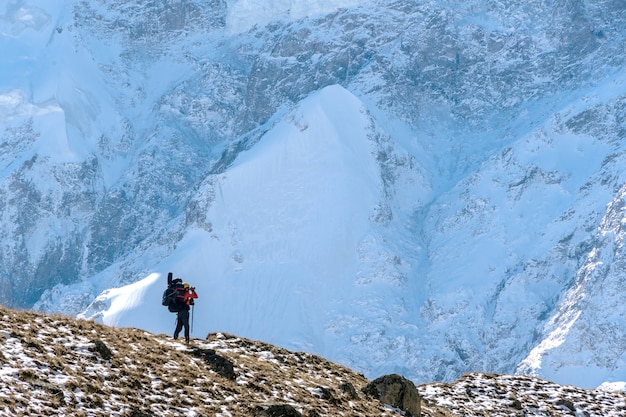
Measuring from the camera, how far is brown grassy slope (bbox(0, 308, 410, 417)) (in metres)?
30.5

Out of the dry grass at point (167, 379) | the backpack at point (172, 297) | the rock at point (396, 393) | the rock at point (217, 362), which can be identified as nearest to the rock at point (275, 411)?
the dry grass at point (167, 379)

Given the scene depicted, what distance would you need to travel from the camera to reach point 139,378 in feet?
108

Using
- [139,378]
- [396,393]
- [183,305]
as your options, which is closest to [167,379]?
[139,378]

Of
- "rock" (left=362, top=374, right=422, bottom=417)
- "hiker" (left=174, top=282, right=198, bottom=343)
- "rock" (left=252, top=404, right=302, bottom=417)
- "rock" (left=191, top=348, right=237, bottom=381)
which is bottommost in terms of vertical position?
"rock" (left=252, top=404, right=302, bottom=417)

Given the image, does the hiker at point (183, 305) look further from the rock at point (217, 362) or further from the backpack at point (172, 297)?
the rock at point (217, 362)

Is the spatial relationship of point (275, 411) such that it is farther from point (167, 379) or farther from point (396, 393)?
point (396, 393)

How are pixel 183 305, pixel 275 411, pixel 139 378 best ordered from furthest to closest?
pixel 183 305 < pixel 275 411 < pixel 139 378

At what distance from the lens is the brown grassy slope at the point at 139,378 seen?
99.9 feet

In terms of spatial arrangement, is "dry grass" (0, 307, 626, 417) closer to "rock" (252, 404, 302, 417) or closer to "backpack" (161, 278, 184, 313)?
"rock" (252, 404, 302, 417)

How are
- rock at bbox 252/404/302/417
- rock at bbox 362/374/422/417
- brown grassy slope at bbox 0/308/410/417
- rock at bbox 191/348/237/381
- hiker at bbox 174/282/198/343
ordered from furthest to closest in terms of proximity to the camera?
1. hiker at bbox 174/282/198/343
2. rock at bbox 362/374/422/417
3. rock at bbox 191/348/237/381
4. rock at bbox 252/404/302/417
5. brown grassy slope at bbox 0/308/410/417

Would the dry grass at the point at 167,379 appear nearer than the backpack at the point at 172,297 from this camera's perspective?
Yes

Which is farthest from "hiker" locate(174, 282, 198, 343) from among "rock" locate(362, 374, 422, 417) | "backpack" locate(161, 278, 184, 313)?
"rock" locate(362, 374, 422, 417)

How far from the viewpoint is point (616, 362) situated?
197 meters

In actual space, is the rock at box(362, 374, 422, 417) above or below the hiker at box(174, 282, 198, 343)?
below
